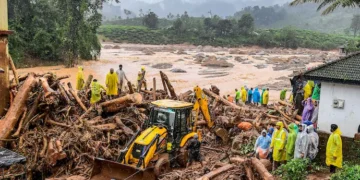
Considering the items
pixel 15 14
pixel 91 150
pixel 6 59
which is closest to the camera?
pixel 91 150

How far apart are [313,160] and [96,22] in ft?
127

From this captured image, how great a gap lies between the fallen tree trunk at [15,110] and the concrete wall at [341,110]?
9.46m

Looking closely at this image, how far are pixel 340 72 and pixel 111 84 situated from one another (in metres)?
9.18

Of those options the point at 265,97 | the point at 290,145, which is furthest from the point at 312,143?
the point at 265,97

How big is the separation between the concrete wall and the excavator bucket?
529cm

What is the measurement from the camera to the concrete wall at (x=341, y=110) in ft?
37.7

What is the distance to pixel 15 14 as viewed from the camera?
4141 cm

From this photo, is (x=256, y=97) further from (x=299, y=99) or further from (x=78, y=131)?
(x=78, y=131)

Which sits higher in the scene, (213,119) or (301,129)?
(301,129)

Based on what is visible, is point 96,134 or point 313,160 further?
point 96,134

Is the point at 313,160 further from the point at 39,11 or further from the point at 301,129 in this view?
the point at 39,11

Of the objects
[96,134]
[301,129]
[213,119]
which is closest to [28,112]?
[96,134]

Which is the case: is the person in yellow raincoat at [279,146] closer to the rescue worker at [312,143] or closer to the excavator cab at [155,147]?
the rescue worker at [312,143]

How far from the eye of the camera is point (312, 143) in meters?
10.4
